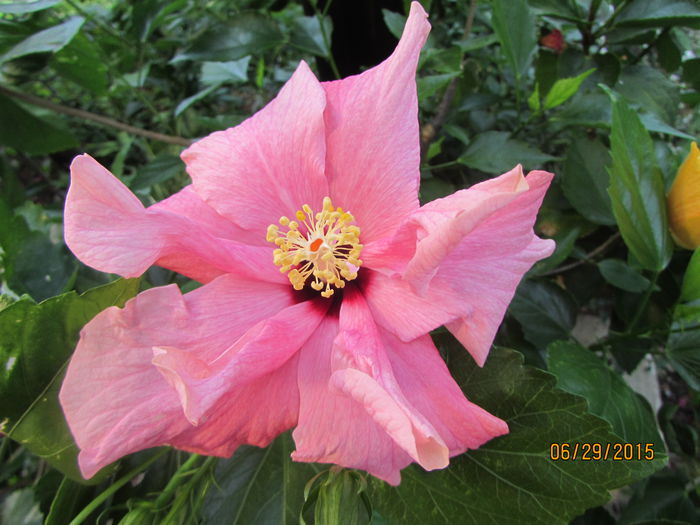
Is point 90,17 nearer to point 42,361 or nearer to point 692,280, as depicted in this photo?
point 42,361

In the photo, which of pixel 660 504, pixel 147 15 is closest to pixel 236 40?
pixel 147 15

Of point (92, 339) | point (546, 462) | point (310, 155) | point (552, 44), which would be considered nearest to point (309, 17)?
point (552, 44)

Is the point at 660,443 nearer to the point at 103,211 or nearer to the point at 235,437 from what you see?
the point at 235,437

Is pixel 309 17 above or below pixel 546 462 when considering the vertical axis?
above

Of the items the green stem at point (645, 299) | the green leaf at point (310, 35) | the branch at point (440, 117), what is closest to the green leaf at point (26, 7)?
the green leaf at point (310, 35)

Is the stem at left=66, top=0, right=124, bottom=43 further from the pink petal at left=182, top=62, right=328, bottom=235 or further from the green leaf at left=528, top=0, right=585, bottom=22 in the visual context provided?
Answer: the green leaf at left=528, top=0, right=585, bottom=22

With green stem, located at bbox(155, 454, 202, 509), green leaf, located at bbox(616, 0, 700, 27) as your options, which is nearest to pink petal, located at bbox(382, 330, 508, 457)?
green stem, located at bbox(155, 454, 202, 509)
